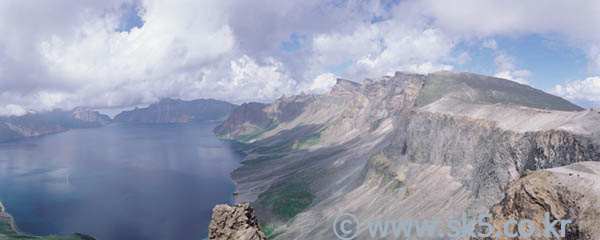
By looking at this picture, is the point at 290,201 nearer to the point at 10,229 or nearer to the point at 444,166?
the point at 444,166

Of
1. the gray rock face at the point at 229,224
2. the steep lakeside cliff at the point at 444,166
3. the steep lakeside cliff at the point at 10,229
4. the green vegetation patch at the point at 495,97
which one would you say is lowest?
the gray rock face at the point at 229,224

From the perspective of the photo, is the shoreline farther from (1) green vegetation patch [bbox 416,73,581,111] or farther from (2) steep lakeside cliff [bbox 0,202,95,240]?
(1) green vegetation patch [bbox 416,73,581,111]

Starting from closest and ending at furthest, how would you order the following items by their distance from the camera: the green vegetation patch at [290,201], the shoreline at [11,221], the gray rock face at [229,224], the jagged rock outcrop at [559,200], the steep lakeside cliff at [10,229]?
1. the jagged rock outcrop at [559,200]
2. the gray rock face at [229,224]
3. the steep lakeside cliff at [10,229]
4. the shoreline at [11,221]
5. the green vegetation patch at [290,201]

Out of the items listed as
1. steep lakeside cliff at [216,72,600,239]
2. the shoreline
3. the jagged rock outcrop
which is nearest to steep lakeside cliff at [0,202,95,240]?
the shoreline

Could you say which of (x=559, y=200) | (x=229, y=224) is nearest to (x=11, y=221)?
(x=229, y=224)

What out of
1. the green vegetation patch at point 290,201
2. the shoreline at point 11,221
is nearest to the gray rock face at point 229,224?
the green vegetation patch at point 290,201

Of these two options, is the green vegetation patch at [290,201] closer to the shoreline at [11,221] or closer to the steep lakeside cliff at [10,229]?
the steep lakeside cliff at [10,229]

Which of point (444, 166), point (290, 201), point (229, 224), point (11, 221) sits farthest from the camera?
point (290, 201)

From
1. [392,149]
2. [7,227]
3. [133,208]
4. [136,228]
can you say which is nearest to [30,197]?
[7,227]
